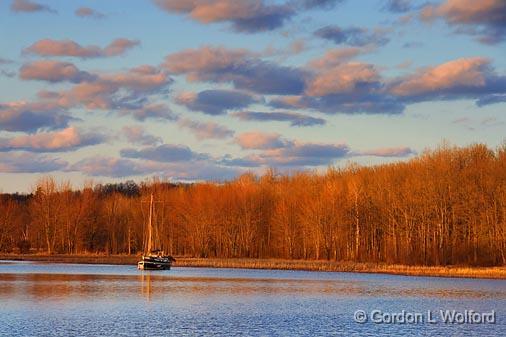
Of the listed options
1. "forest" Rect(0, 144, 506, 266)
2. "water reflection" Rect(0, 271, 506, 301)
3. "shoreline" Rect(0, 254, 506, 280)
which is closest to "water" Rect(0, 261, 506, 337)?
"water reflection" Rect(0, 271, 506, 301)

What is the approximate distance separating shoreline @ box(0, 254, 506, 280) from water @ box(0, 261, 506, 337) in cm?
330

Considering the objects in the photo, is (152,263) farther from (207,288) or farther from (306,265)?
(207,288)

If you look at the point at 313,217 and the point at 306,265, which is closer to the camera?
the point at 306,265

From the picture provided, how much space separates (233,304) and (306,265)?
44.7 metres

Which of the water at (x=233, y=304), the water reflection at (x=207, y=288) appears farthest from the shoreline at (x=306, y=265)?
the water reflection at (x=207, y=288)

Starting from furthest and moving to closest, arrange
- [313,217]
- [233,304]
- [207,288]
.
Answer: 1. [313,217]
2. [207,288]
3. [233,304]

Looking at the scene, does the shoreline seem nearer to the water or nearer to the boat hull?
the water

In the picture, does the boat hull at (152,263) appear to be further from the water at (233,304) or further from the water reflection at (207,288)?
the water reflection at (207,288)

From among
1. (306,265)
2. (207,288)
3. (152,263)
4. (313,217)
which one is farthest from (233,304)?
(313,217)

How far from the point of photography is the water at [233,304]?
35.1m

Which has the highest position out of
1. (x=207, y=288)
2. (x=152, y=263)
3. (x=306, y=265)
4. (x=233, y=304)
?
(x=152, y=263)

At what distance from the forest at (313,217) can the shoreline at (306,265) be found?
13.7ft

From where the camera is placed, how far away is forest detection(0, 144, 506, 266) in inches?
3253

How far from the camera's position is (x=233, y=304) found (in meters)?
47.1
